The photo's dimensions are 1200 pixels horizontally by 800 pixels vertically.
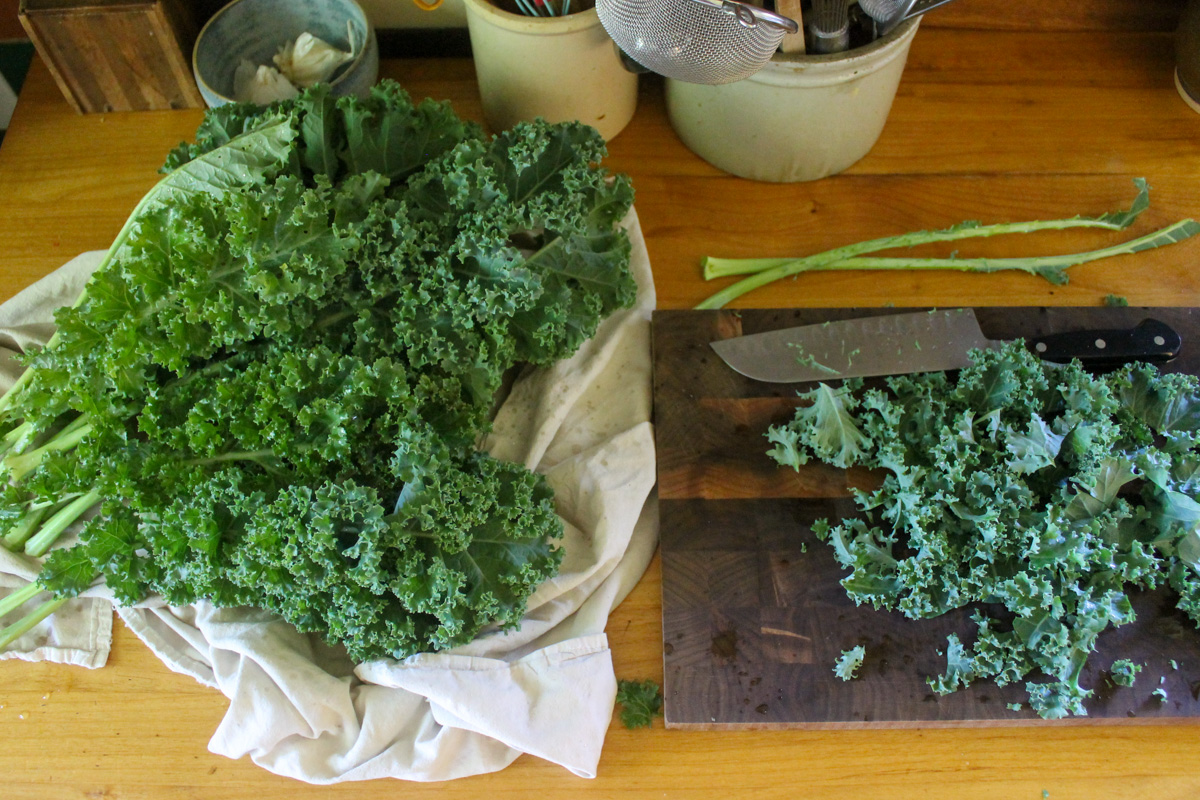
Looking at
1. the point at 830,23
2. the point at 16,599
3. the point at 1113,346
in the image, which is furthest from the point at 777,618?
the point at 16,599

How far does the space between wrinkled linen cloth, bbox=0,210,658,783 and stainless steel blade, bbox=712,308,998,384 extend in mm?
182

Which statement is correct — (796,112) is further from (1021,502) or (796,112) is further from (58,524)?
(58,524)

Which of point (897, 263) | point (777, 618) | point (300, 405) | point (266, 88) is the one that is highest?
point (266, 88)

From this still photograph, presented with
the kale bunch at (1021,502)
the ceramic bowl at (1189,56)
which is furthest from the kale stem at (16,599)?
the ceramic bowl at (1189,56)

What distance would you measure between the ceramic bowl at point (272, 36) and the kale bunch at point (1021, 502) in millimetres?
870

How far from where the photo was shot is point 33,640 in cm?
119

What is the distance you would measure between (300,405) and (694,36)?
2.34 ft

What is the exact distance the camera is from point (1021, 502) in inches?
44.4

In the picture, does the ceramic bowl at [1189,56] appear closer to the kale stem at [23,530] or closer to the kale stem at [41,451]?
the kale stem at [41,451]

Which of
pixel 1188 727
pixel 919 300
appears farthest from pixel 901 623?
pixel 919 300

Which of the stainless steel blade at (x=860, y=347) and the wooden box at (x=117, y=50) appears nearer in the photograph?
the stainless steel blade at (x=860, y=347)

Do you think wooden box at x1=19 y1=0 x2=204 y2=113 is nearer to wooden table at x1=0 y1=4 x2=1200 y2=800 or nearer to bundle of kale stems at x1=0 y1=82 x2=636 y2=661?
wooden table at x1=0 y1=4 x2=1200 y2=800

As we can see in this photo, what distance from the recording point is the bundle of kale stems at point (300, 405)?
3.38ft

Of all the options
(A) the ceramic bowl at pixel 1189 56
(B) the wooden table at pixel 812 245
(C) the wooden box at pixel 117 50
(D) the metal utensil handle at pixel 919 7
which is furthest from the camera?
(A) the ceramic bowl at pixel 1189 56
